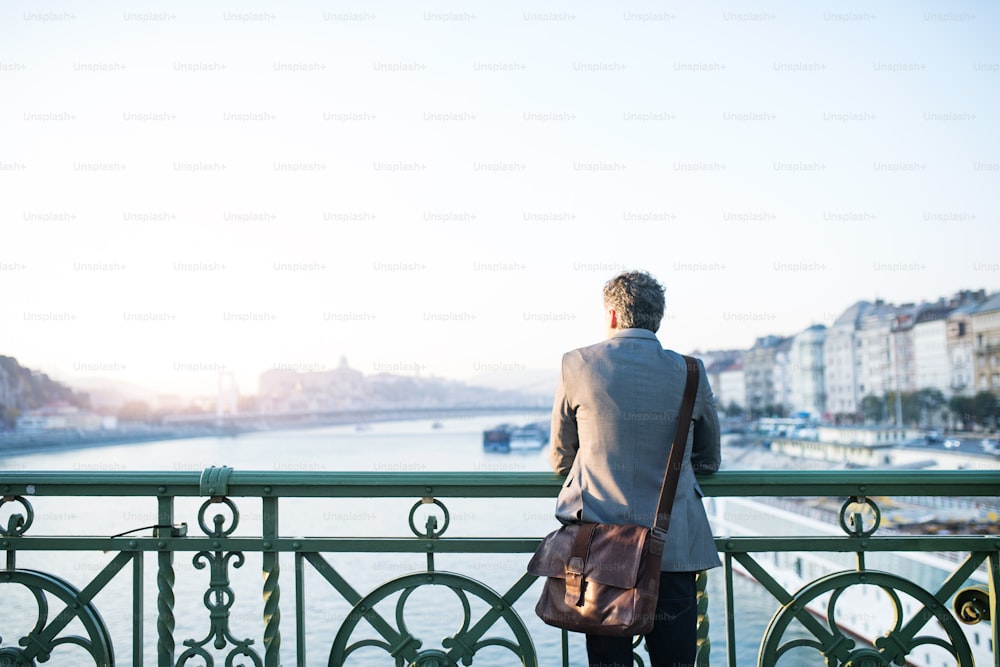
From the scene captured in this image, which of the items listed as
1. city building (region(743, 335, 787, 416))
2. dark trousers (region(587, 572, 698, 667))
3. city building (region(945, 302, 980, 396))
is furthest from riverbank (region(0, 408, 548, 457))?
city building (region(743, 335, 787, 416))

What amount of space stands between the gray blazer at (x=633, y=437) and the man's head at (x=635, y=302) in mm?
50

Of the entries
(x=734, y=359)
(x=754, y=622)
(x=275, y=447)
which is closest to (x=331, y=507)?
(x=754, y=622)

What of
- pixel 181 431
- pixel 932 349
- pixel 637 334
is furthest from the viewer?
pixel 932 349

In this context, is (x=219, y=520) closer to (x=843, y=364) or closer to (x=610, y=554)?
(x=610, y=554)

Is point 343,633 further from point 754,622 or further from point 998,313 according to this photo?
point 998,313

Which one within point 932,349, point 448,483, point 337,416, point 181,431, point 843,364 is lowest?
point 181,431

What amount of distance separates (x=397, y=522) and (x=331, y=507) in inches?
322

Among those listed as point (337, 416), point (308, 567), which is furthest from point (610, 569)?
point (337, 416)

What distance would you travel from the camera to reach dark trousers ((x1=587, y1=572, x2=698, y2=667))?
2225mm

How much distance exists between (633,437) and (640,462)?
6 cm

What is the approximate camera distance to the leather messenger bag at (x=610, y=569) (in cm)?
212

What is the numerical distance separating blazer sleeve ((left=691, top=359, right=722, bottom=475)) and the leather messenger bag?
0.03 metres

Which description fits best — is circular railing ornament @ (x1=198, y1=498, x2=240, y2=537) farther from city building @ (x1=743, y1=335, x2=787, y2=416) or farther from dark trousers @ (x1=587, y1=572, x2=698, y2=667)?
city building @ (x1=743, y1=335, x2=787, y2=416)

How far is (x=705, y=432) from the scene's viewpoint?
2.33 m
